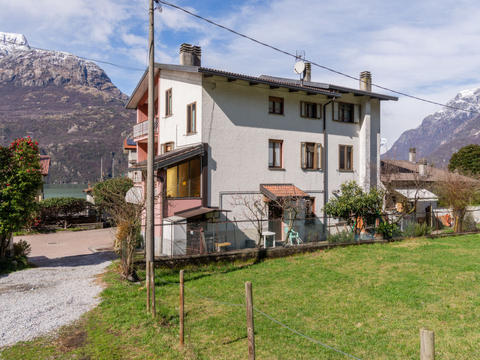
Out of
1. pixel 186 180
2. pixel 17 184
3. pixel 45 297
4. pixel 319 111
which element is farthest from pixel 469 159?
pixel 45 297

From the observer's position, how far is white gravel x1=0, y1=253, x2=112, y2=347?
326 inches

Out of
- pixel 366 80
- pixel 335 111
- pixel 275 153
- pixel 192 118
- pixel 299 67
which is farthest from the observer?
pixel 366 80

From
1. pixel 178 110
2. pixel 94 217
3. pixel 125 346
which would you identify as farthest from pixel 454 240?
pixel 94 217

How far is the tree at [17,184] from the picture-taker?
13414 mm

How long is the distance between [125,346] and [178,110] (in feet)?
48.6

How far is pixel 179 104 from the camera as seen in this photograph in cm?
1984

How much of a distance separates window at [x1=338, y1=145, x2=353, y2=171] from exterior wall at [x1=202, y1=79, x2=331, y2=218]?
211 centimetres

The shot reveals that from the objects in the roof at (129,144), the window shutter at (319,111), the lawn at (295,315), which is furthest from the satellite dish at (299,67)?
the roof at (129,144)

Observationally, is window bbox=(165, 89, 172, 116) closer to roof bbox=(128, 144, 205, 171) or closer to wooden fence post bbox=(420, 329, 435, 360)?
roof bbox=(128, 144, 205, 171)

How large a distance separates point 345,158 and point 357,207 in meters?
5.62

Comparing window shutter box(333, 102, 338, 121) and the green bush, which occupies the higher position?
window shutter box(333, 102, 338, 121)

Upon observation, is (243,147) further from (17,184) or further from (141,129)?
(17,184)

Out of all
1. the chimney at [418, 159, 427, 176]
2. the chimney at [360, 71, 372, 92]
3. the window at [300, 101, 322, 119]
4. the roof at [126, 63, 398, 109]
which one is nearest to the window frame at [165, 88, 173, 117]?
Answer: the roof at [126, 63, 398, 109]

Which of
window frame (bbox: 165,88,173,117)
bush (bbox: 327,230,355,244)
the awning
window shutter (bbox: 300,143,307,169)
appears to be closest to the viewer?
the awning
